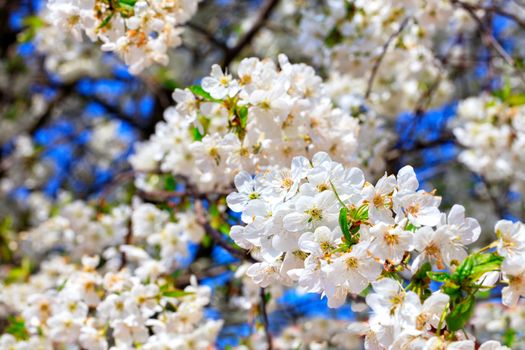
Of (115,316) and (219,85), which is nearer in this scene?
(219,85)

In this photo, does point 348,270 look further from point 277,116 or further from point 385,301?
point 277,116

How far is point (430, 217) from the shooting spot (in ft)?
3.91

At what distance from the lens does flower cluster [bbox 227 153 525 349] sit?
1137mm

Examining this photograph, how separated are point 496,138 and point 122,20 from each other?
2020 mm

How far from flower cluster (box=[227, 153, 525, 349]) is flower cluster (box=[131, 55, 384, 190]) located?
1.69 feet

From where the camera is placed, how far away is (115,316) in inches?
77.8

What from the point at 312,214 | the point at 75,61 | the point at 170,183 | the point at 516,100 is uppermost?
the point at 312,214

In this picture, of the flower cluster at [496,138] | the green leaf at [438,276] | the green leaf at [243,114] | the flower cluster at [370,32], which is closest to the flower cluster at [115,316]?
the green leaf at [243,114]

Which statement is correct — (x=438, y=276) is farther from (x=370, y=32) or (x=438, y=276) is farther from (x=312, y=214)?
(x=370, y=32)

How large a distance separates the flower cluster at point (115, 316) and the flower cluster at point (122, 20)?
799 mm

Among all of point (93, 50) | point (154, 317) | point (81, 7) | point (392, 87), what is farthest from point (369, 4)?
point (93, 50)

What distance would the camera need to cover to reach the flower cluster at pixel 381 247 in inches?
44.8

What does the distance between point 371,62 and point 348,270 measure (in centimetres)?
181

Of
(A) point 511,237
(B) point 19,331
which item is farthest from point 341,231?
(B) point 19,331
